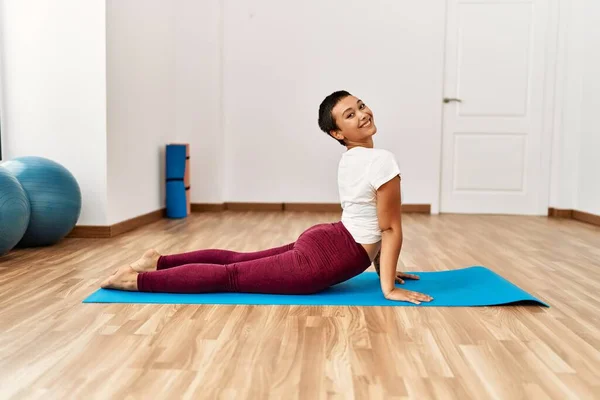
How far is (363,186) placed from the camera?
244cm

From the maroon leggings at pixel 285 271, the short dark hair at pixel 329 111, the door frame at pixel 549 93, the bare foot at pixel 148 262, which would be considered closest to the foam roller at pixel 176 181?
the door frame at pixel 549 93

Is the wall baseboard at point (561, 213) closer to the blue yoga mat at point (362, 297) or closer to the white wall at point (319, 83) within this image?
the white wall at point (319, 83)

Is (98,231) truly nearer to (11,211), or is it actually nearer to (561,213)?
(11,211)

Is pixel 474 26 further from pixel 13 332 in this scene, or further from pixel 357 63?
pixel 13 332

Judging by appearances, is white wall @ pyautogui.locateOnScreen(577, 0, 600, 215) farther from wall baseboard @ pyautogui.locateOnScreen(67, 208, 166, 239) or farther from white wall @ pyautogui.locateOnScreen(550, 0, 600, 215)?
wall baseboard @ pyautogui.locateOnScreen(67, 208, 166, 239)

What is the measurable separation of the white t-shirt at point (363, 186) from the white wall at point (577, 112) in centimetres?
352

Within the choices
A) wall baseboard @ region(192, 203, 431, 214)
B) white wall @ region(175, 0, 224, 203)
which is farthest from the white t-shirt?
white wall @ region(175, 0, 224, 203)

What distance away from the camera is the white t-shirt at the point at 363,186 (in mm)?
2408

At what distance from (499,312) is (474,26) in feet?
13.7

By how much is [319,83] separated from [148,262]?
373cm

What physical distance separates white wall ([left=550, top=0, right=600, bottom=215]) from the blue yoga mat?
313 centimetres

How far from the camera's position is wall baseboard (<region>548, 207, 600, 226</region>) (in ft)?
17.4

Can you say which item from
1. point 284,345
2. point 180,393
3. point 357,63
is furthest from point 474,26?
point 180,393

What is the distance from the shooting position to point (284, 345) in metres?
1.93
